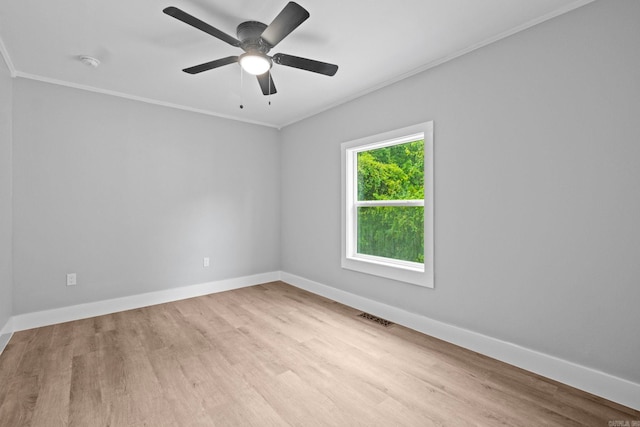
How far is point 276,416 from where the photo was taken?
68.8 inches

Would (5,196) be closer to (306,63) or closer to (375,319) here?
(306,63)

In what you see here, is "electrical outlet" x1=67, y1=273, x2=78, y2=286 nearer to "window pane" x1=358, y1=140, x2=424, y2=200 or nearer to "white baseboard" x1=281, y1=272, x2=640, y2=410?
"white baseboard" x1=281, y1=272, x2=640, y2=410

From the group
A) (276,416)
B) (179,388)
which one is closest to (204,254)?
(179,388)

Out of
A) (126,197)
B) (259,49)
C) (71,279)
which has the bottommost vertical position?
(71,279)

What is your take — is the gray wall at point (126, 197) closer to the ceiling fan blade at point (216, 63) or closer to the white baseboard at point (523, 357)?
the ceiling fan blade at point (216, 63)

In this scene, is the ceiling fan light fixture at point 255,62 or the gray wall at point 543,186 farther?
the ceiling fan light fixture at point 255,62

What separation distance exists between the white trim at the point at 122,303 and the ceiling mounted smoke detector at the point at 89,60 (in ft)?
8.17

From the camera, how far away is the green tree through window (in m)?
3.08

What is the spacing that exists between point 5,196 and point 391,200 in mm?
3702

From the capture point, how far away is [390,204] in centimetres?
334

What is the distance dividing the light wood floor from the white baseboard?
0.07m

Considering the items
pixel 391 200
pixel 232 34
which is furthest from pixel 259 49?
pixel 391 200

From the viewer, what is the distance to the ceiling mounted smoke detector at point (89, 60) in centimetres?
265

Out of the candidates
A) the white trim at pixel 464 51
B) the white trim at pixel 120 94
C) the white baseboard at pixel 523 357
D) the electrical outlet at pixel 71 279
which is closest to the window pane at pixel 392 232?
the white baseboard at pixel 523 357
